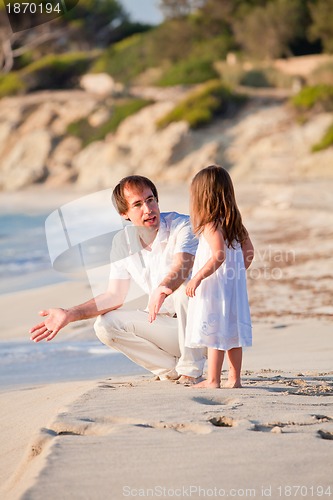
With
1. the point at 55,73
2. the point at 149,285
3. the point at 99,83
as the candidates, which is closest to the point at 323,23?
→ the point at 99,83

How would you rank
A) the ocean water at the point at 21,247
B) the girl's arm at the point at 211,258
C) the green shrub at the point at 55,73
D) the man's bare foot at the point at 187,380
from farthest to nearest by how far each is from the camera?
the green shrub at the point at 55,73 < the ocean water at the point at 21,247 < the man's bare foot at the point at 187,380 < the girl's arm at the point at 211,258

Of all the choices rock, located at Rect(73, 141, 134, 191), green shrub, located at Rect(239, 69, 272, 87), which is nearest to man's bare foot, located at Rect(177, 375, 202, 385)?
rock, located at Rect(73, 141, 134, 191)

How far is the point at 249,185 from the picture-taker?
2294cm

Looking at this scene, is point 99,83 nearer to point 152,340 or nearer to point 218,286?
point 152,340

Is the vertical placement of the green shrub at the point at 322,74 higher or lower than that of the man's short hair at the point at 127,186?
higher

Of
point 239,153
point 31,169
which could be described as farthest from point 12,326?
point 31,169

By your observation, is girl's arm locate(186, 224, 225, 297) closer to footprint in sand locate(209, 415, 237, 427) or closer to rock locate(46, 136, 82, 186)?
footprint in sand locate(209, 415, 237, 427)

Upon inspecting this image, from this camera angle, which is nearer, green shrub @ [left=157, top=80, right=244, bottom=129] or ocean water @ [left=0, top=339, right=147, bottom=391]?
ocean water @ [left=0, top=339, right=147, bottom=391]

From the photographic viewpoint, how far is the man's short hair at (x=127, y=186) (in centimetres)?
496

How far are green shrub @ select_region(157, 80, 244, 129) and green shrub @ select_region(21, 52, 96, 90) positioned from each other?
38.8 feet

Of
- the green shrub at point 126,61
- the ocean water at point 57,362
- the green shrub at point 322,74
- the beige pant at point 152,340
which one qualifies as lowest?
the ocean water at point 57,362

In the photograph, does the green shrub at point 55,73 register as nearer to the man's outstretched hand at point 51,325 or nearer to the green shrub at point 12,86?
the green shrub at point 12,86

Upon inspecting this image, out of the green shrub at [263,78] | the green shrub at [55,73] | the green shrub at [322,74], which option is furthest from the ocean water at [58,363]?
the green shrub at [55,73]

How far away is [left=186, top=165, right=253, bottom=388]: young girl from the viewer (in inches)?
186
